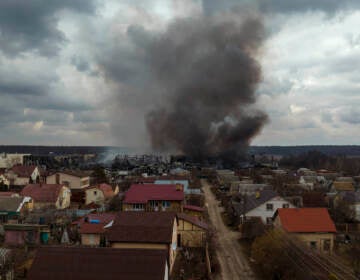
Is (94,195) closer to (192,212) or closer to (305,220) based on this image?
(192,212)

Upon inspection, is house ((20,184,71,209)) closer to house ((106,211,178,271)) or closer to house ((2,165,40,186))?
house ((2,165,40,186))

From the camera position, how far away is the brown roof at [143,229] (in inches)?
608

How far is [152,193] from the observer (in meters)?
27.0

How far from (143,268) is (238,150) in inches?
2879

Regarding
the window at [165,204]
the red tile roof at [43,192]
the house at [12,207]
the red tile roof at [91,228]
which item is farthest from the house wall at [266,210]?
the house at [12,207]

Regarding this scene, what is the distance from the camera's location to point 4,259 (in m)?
14.9

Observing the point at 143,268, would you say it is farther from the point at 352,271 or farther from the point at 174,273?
the point at 352,271

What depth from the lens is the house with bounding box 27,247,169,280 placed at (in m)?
11.1

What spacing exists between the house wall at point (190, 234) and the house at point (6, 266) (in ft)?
27.9

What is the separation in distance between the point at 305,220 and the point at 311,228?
1.95 ft

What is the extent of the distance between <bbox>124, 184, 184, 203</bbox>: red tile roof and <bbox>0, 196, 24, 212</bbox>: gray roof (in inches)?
317

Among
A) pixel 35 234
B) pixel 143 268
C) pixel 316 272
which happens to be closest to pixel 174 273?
pixel 143 268

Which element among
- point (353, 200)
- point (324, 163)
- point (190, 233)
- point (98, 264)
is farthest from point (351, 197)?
point (324, 163)

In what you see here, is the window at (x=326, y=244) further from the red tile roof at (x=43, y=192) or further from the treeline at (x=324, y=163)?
the treeline at (x=324, y=163)
